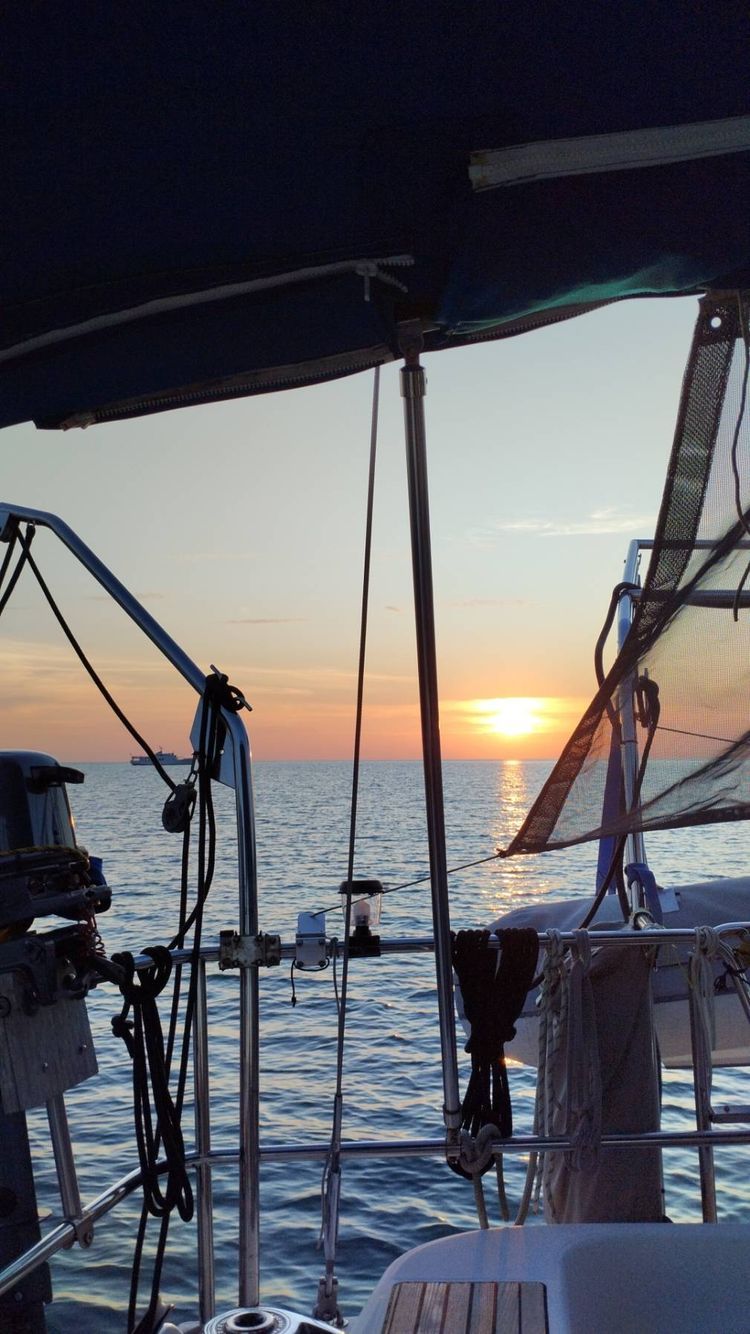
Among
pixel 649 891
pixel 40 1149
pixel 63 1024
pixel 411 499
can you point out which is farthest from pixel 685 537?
pixel 40 1149

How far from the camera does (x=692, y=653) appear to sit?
2.16 m

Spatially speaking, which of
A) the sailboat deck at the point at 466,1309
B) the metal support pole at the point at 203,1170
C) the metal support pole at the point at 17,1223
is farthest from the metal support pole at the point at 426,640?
the metal support pole at the point at 17,1223

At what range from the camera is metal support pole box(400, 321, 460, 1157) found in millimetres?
2314

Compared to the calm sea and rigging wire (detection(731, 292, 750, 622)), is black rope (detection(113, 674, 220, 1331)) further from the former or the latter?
rigging wire (detection(731, 292, 750, 622))

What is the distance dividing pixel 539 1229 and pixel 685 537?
132 cm

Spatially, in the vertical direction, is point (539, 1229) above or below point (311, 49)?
below

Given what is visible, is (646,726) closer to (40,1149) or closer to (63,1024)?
(63,1024)

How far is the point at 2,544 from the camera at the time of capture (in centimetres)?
246

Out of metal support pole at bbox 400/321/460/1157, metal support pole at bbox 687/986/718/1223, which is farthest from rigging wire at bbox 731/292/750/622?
metal support pole at bbox 687/986/718/1223

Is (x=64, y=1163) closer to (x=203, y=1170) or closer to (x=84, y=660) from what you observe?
(x=203, y=1170)

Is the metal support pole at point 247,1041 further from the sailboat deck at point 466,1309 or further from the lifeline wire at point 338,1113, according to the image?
the sailboat deck at point 466,1309

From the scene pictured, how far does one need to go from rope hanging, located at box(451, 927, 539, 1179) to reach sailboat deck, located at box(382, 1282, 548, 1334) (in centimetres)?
72

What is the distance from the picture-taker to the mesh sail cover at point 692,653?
204cm

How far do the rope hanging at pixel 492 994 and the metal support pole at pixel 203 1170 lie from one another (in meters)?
0.67
